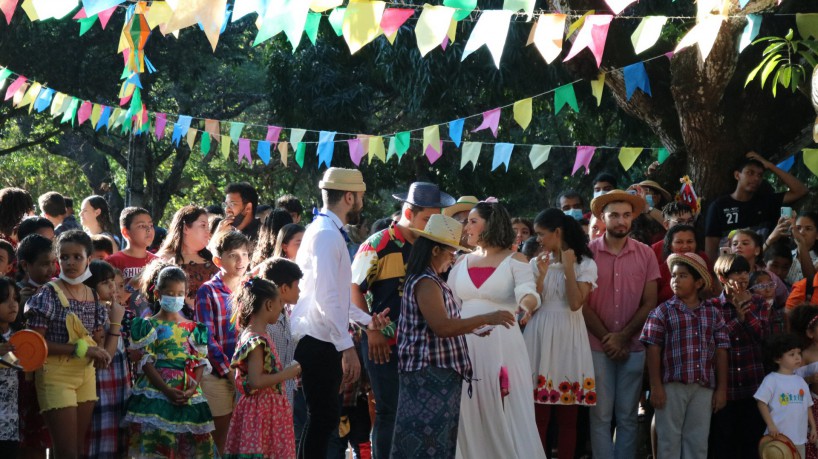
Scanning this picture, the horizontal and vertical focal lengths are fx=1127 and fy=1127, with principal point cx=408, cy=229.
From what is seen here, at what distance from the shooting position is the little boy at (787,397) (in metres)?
7.85

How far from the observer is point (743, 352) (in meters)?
8.35

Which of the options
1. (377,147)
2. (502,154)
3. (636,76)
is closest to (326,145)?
(377,147)

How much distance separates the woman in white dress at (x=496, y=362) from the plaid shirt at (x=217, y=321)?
5.19ft

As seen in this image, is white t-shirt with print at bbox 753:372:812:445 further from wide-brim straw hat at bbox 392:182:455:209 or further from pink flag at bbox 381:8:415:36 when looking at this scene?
pink flag at bbox 381:8:415:36

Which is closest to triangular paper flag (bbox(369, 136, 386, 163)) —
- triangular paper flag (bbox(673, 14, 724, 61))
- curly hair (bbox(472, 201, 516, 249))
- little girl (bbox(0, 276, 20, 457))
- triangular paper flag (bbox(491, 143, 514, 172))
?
triangular paper flag (bbox(491, 143, 514, 172))

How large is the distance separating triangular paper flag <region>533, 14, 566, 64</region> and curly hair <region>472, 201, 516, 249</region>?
118 centimetres

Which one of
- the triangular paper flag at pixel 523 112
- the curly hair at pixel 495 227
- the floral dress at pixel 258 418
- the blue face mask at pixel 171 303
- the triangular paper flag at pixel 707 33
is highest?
the triangular paper flag at pixel 523 112

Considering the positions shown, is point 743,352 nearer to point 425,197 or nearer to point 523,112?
point 425,197

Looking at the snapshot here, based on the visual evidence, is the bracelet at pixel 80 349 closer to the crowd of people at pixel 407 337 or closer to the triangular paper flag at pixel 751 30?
the crowd of people at pixel 407 337

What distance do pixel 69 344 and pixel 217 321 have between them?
0.97 metres

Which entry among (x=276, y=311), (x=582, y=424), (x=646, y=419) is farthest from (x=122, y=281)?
(x=646, y=419)

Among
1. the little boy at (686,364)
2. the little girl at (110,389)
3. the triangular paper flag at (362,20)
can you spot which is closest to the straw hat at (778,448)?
the little boy at (686,364)

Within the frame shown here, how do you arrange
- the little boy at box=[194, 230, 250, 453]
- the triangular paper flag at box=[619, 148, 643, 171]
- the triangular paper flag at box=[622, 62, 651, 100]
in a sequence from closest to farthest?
1. the little boy at box=[194, 230, 250, 453]
2. the triangular paper flag at box=[622, 62, 651, 100]
3. the triangular paper flag at box=[619, 148, 643, 171]

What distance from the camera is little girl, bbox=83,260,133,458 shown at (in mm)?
7199
